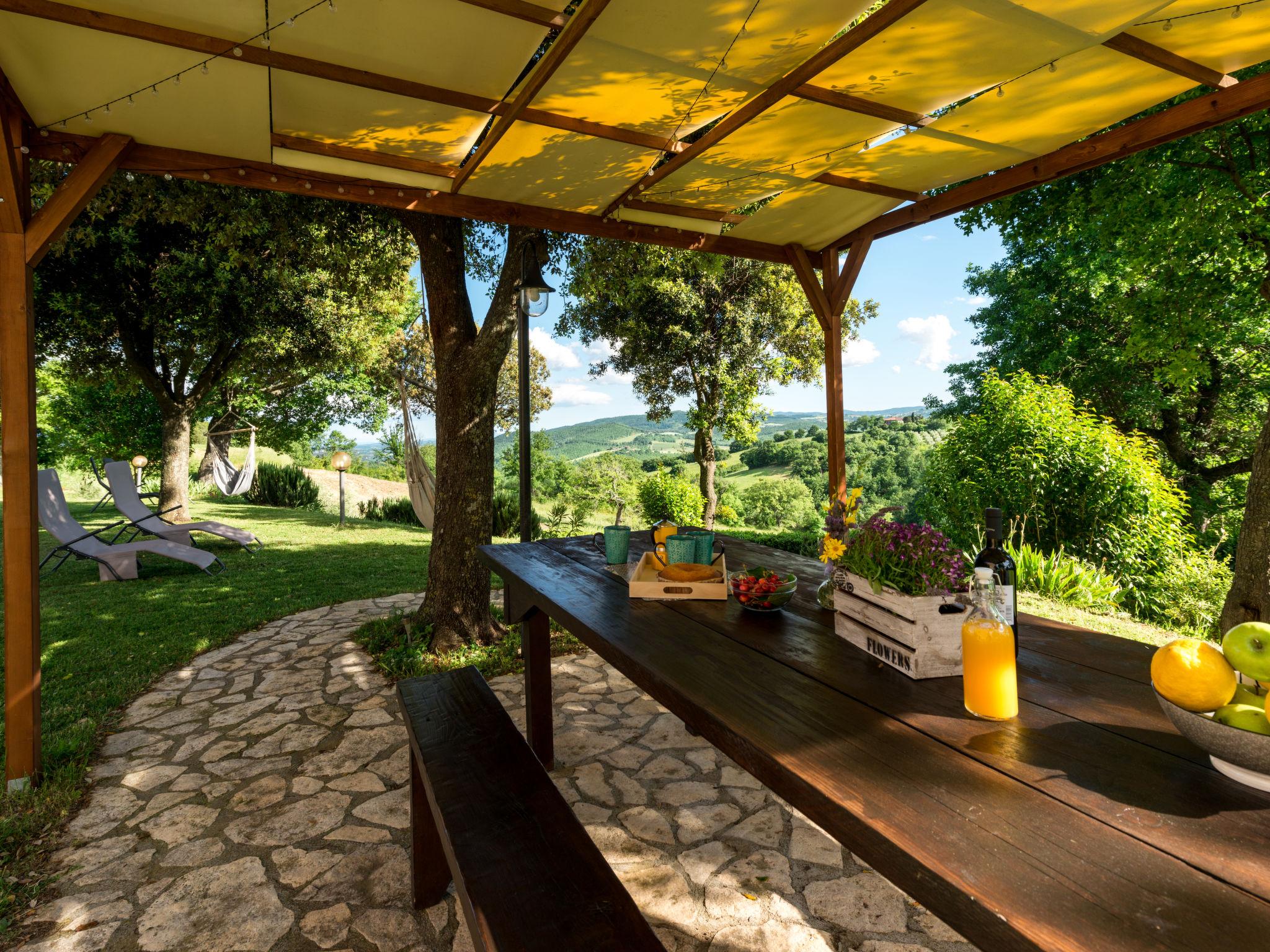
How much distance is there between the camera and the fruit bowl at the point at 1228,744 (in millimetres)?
794

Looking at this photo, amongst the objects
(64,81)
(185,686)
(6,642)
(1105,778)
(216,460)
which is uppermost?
(64,81)

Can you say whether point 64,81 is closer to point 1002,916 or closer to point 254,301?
point 1002,916

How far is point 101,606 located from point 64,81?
12.7 feet

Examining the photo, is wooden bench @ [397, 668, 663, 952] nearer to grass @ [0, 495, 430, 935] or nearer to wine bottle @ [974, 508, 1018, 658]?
wine bottle @ [974, 508, 1018, 658]

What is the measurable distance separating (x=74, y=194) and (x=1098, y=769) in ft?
11.1

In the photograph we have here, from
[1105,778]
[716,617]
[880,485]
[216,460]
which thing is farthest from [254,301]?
[880,485]

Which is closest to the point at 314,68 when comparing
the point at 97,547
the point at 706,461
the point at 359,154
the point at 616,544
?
the point at 359,154

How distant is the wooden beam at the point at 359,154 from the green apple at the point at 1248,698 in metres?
3.19

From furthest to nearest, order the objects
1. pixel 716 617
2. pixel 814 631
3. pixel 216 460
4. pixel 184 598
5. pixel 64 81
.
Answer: pixel 216 460 < pixel 184 598 < pixel 64 81 < pixel 716 617 < pixel 814 631

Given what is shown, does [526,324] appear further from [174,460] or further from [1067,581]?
[174,460]

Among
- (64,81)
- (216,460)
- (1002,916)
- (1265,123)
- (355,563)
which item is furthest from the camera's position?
(216,460)

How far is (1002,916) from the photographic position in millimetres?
630

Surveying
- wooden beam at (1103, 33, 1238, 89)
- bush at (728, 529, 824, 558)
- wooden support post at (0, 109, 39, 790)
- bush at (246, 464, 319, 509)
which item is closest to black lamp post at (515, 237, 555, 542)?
wooden support post at (0, 109, 39, 790)

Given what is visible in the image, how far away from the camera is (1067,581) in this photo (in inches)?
192
